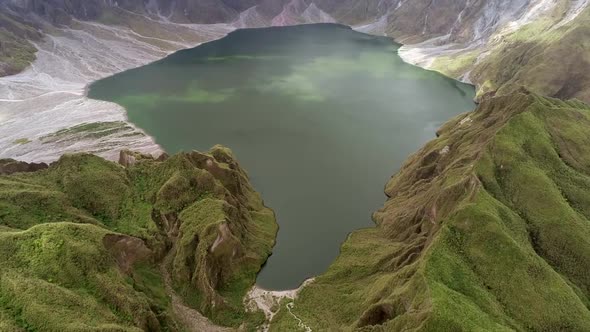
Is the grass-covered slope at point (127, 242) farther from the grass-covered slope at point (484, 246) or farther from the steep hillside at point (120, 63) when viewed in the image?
the steep hillside at point (120, 63)

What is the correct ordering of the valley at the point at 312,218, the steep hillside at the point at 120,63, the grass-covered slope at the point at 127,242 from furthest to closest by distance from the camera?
the steep hillside at the point at 120,63 → the valley at the point at 312,218 → the grass-covered slope at the point at 127,242

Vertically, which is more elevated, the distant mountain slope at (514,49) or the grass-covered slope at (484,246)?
the distant mountain slope at (514,49)

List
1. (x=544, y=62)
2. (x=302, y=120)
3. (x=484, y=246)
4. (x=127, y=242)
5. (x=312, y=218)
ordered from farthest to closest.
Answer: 1. (x=544, y=62)
2. (x=302, y=120)
3. (x=312, y=218)
4. (x=127, y=242)
5. (x=484, y=246)

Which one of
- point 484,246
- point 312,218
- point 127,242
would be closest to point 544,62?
point 312,218

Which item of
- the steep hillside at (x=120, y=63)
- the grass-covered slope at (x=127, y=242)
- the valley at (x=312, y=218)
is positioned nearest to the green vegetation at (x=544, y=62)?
the steep hillside at (x=120, y=63)

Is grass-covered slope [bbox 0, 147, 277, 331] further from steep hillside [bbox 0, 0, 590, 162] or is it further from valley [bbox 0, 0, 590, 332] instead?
steep hillside [bbox 0, 0, 590, 162]

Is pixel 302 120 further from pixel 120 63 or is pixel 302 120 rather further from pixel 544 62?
pixel 120 63
